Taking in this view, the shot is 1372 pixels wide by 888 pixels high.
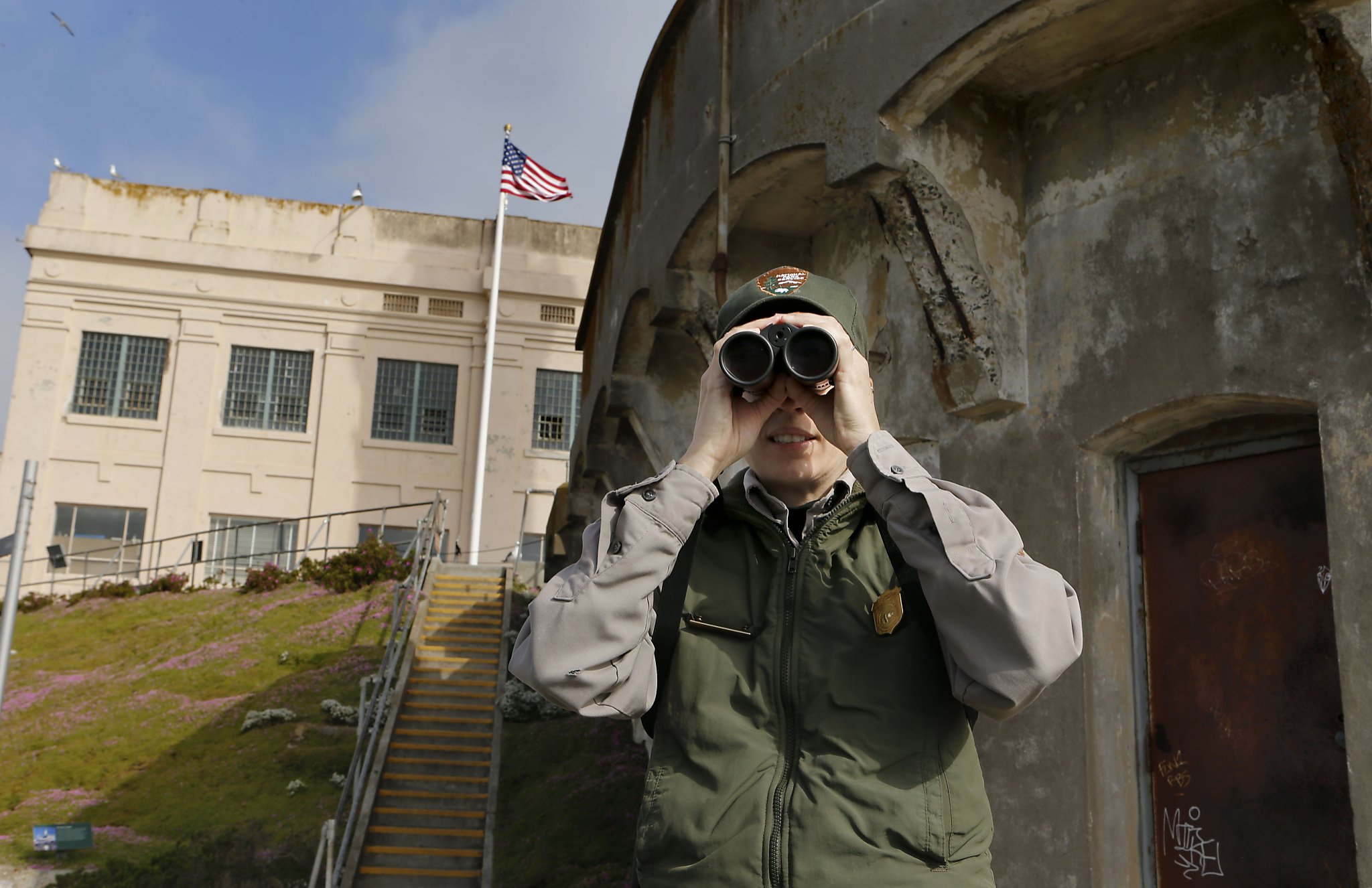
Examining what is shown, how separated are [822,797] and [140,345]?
96.1 feet

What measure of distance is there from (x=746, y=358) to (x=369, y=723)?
542 inches

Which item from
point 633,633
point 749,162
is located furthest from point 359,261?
point 633,633

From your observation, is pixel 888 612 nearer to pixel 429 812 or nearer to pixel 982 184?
pixel 982 184

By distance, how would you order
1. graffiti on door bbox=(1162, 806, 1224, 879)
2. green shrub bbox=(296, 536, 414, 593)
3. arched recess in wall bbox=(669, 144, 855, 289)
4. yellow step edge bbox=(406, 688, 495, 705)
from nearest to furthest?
graffiti on door bbox=(1162, 806, 1224, 879) < arched recess in wall bbox=(669, 144, 855, 289) < yellow step edge bbox=(406, 688, 495, 705) < green shrub bbox=(296, 536, 414, 593)

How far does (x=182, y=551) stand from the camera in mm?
25891

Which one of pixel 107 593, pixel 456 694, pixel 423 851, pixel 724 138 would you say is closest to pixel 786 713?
pixel 724 138

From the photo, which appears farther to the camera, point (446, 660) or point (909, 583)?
point (446, 660)

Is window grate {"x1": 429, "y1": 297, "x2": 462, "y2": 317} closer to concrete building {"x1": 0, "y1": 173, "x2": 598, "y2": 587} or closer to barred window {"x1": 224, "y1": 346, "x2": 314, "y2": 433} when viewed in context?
concrete building {"x1": 0, "y1": 173, "x2": 598, "y2": 587}

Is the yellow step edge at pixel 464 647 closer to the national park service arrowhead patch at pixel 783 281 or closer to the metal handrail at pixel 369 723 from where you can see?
the metal handrail at pixel 369 723

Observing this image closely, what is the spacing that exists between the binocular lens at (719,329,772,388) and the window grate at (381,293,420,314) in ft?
90.0

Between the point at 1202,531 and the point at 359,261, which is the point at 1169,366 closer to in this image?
the point at 1202,531

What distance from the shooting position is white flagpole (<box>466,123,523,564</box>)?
86.0ft

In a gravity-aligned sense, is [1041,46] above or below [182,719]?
above

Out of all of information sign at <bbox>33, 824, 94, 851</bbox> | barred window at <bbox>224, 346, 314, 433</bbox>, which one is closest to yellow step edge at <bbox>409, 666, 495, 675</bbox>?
information sign at <bbox>33, 824, 94, 851</bbox>
